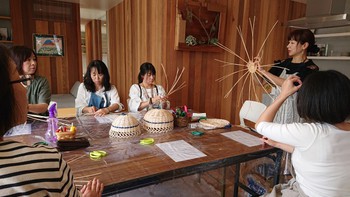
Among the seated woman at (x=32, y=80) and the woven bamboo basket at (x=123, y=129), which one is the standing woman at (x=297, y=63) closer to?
the woven bamboo basket at (x=123, y=129)

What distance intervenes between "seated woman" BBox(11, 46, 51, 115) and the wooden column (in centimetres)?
346

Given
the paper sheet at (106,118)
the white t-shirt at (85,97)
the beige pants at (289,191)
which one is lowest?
the beige pants at (289,191)

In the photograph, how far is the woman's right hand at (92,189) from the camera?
79cm

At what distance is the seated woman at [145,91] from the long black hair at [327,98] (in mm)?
1427

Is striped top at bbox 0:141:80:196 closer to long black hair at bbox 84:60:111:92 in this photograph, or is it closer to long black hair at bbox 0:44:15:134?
long black hair at bbox 0:44:15:134

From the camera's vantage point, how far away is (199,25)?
8.16 ft

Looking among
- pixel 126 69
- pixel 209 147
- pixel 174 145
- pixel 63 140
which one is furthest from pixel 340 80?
pixel 126 69

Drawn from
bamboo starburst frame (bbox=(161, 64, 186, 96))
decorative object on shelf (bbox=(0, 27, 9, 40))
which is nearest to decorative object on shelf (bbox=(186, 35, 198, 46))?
bamboo starburst frame (bbox=(161, 64, 186, 96))

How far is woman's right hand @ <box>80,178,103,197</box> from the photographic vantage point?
0.79 meters

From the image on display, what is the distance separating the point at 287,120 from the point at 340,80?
116 cm

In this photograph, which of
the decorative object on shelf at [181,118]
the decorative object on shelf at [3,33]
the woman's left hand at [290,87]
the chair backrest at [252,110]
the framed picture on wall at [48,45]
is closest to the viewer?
the woman's left hand at [290,87]

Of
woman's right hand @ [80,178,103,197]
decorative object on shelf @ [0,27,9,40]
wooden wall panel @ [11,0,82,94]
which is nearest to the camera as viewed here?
woman's right hand @ [80,178,103,197]

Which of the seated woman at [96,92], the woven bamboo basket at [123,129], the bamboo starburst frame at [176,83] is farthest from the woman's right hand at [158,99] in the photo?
the woven bamboo basket at [123,129]

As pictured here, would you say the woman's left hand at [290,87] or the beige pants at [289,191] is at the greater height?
the woman's left hand at [290,87]
